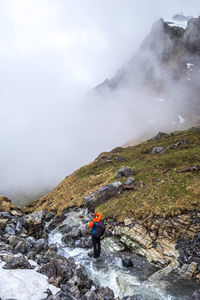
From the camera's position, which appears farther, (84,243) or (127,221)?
(127,221)

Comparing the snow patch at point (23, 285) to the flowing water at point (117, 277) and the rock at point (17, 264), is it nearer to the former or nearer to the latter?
the rock at point (17, 264)

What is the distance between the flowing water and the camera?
1274 cm

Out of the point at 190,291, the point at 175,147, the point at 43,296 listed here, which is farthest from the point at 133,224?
the point at 175,147

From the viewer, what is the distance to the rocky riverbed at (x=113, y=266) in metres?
11.2

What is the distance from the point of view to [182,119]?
200 m

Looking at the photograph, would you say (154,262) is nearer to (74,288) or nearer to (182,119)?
(74,288)

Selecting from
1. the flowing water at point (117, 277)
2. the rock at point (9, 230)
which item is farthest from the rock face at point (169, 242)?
the rock at point (9, 230)

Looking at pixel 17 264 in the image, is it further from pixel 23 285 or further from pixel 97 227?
pixel 97 227

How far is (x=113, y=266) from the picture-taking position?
1638cm

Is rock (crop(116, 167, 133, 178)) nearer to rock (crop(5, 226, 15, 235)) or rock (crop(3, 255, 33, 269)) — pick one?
rock (crop(5, 226, 15, 235))

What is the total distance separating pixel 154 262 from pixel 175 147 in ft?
117

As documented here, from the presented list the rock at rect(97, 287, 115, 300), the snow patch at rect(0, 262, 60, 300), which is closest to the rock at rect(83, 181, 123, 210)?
the rock at rect(97, 287, 115, 300)

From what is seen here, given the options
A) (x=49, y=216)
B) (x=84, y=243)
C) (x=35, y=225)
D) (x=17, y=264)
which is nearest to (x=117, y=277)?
(x=84, y=243)

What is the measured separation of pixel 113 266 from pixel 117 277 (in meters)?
1.47
